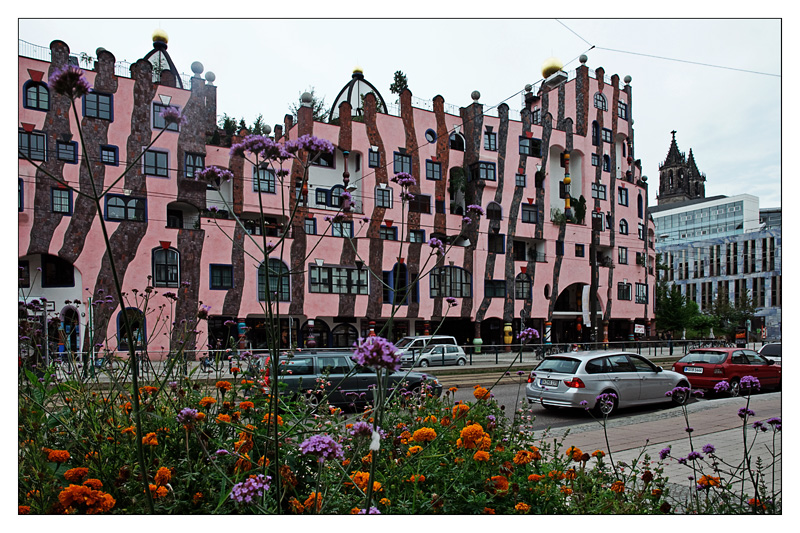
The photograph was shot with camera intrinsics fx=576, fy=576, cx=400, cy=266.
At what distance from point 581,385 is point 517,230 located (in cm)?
2730

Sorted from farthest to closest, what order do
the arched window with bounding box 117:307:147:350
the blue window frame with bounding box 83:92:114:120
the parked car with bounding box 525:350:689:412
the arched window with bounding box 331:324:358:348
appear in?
1. the arched window with bounding box 331:324:358:348
2. the blue window frame with bounding box 83:92:114:120
3. the parked car with bounding box 525:350:689:412
4. the arched window with bounding box 117:307:147:350

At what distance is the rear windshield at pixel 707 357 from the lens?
13.6 m

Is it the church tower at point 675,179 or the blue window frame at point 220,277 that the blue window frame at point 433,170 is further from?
the church tower at point 675,179

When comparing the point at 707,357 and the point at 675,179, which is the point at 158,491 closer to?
the point at 707,357

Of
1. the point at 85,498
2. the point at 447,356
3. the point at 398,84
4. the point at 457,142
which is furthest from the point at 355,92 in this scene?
the point at 85,498

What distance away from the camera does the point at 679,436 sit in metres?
7.62

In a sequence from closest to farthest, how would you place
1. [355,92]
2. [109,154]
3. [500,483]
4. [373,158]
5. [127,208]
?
[500,483]
[109,154]
[127,208]
[373,158]
[355,92]

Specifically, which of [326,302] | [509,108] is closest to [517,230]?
[509,108]

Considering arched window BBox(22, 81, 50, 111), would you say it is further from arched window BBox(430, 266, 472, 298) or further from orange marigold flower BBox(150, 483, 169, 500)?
arched window BBox(430, 266, 472, 298)

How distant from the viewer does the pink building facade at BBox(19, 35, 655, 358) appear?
75.4ft

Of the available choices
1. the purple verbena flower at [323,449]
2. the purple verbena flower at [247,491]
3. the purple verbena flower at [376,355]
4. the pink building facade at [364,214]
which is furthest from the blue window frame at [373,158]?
the purple verbena flower at [376,355]

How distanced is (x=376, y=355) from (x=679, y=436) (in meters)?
Result: 7.27

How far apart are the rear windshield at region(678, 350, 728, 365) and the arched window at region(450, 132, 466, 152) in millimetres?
24658

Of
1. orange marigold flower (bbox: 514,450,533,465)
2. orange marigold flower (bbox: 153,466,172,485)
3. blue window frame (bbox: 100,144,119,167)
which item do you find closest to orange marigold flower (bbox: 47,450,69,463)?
orange marigold flower (bbox: 153,466,172,485)
